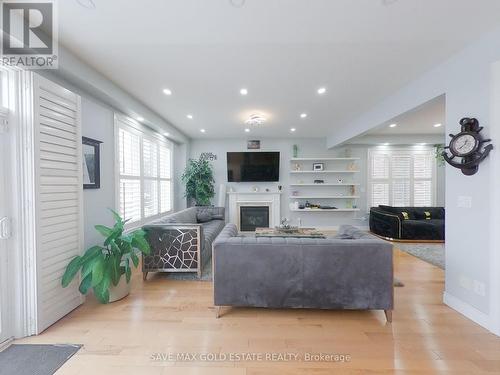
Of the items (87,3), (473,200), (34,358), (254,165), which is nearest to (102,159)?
(87,3)

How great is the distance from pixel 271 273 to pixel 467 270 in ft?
6.87

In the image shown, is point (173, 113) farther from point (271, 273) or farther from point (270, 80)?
point (271, 273)

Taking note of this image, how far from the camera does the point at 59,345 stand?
1.98 meters

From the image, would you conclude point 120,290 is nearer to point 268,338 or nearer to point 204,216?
→ point 268,338

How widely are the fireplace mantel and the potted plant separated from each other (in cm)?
396

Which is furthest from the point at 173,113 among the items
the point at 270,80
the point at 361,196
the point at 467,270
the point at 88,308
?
the point at 361,196

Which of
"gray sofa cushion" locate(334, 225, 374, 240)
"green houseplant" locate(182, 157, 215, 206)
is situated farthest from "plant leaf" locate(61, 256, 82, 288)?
"green houseplant" locate(182, 157, 215, 206)

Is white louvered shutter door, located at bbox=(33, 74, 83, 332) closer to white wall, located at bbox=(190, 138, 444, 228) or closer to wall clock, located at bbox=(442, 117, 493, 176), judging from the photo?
wall clock, located at bbox=(442, 117, 493, 176)

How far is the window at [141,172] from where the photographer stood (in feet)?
13.0

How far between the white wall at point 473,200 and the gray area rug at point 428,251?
5.19 feet

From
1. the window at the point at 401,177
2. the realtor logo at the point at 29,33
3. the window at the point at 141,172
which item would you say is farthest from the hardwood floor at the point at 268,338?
the window at the point at 401,177

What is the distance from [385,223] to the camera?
5637 mm

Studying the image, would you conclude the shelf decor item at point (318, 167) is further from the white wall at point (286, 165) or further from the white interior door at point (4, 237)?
the white interior door at point (4, 237)

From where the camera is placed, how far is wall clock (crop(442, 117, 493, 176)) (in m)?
2.21
